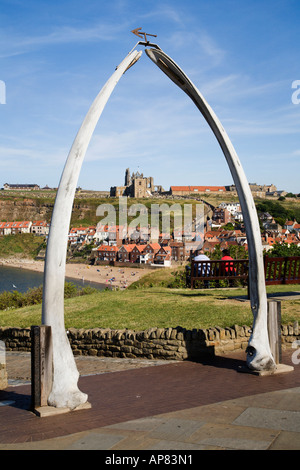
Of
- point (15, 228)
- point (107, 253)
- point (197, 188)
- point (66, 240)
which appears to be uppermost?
point (197, 188)

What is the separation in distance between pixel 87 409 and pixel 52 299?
153 cm

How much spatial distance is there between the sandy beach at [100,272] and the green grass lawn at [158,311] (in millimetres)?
53681

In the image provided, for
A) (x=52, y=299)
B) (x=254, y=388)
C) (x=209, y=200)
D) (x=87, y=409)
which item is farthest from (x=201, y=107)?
(x=209, y=200)

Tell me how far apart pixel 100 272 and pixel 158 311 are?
2895 inches

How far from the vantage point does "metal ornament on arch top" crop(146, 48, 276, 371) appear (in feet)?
24.8

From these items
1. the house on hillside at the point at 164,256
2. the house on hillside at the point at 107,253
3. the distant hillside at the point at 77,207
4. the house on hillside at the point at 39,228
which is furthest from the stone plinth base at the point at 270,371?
the distant hillside at the point at 77,207

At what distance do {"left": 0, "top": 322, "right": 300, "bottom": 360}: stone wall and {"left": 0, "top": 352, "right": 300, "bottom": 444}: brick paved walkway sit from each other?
329mm

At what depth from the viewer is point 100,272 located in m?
85.6

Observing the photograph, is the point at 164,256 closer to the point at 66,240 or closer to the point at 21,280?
the point at 21,280

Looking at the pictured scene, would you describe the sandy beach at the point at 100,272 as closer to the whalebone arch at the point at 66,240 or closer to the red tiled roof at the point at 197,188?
the whalebone arch at the point at 66,240

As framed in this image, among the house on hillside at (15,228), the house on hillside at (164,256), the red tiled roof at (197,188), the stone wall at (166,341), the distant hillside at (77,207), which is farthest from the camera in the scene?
the red tiled roof at (197,188)

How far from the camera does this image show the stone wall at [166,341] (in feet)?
29.6

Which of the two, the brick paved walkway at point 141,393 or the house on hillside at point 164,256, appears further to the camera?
the house on hillside at point 164,256

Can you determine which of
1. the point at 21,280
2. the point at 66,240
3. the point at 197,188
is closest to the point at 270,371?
the point at 66,240
